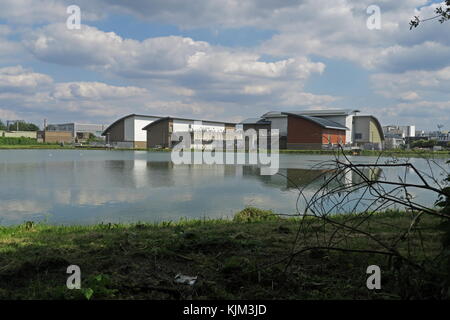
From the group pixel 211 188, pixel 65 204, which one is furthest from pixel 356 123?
pixel 65 204

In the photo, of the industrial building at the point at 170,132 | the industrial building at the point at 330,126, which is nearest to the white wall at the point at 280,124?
the industrial building at the point at 330,126

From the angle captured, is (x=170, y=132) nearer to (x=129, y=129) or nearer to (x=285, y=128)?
(x=129, y=129)

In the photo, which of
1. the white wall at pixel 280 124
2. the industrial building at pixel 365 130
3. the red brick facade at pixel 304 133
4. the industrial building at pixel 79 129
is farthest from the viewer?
the industrial building at pixel 79 129

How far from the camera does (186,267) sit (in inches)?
156

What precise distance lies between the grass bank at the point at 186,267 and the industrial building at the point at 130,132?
85.5m

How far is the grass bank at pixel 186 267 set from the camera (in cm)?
323

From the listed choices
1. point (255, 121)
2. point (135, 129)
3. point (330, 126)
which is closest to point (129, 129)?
point (135, 129)

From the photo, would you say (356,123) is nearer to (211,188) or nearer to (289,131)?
(289,131)

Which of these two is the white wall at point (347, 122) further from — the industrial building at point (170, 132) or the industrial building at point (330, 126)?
the industrial building at point (170, 132)

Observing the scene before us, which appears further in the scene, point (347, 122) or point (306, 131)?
point (347, 122)

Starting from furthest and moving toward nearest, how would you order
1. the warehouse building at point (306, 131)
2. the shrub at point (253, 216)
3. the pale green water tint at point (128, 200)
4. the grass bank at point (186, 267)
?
the warehouse building at point (306, 131) < the pale green water tint at point (128, 200) < the shrub at point (253, 216) < the grass bank at point (186, 267)

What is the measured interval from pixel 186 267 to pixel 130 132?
89.2 metres

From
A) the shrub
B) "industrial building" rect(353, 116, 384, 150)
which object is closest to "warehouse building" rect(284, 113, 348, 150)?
"industrial building" rect(353, 116, 384, 150)

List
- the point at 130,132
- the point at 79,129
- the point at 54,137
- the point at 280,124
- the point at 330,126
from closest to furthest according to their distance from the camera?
the point at 330,126 → the point at 280,124 → the point at 130,132 → the point at 54,137 → the point at 79,129
